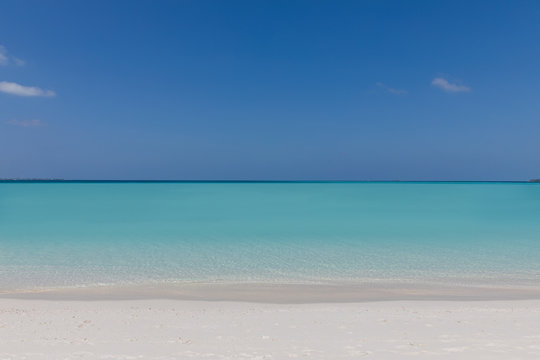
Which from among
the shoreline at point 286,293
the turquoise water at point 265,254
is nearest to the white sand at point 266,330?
the shoreline at point 286,293

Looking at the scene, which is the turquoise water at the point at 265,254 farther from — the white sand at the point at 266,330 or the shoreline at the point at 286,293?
the white sand at the point at 266,330

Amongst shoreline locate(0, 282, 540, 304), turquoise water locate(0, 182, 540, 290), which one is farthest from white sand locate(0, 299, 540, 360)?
turquoise water locate(0, 182, 540, 290)

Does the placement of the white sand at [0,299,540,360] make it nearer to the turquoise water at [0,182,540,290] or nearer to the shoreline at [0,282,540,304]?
the shoreline at [0,282,540,304]

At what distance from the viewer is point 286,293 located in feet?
23.2

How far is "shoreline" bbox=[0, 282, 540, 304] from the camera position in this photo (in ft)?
21.6

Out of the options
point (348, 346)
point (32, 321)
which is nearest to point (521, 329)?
point (348, 346)

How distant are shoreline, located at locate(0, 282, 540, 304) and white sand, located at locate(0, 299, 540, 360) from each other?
45 cm

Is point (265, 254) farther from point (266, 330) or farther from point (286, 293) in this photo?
point (266, 330)

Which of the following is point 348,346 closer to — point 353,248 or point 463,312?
point 463,312

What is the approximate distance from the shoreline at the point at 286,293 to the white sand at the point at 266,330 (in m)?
0.45

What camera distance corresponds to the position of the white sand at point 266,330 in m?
4.02

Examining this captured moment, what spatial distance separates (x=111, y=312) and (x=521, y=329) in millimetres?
5818

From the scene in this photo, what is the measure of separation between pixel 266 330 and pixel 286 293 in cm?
235

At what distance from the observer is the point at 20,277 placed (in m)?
8.11
